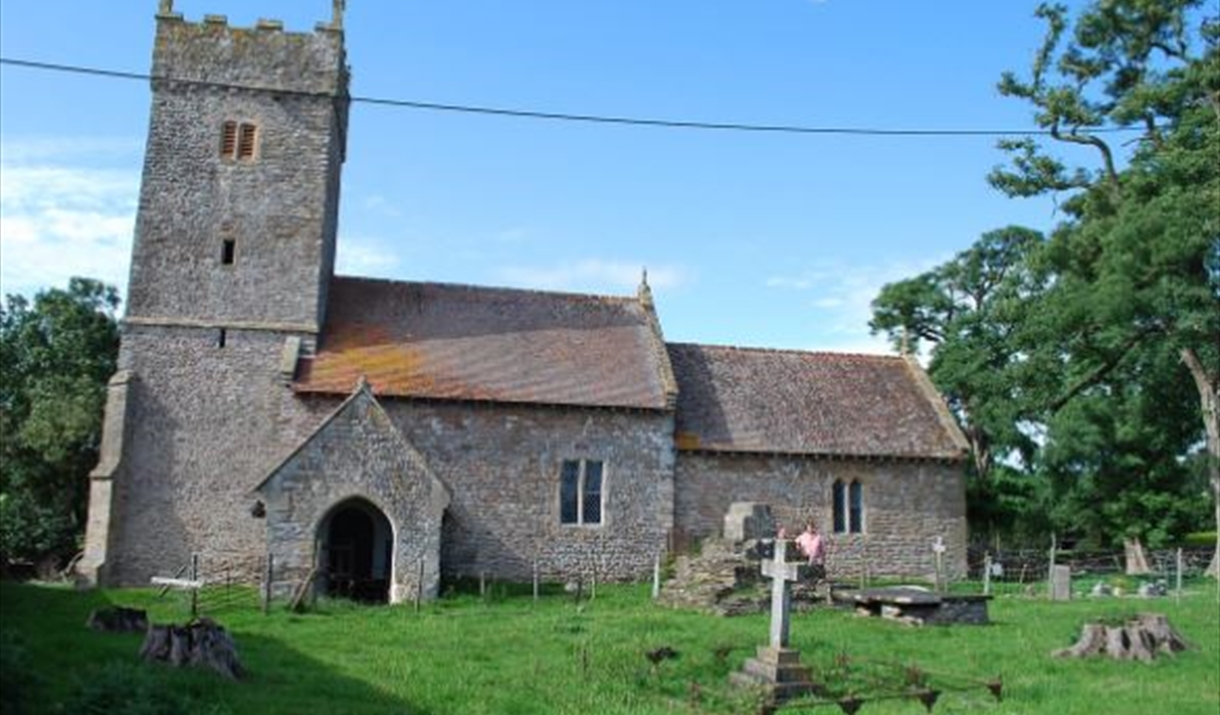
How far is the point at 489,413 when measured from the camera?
30.4 m

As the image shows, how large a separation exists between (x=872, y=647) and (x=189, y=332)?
67.7ft

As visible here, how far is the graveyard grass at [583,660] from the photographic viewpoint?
13688mm

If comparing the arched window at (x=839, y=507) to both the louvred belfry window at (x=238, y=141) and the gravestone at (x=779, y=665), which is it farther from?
the louvred belfry window at (x=238, y=141)

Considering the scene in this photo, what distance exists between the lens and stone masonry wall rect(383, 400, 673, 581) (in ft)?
97.9

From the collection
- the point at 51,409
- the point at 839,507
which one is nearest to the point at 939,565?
the point at 839,507

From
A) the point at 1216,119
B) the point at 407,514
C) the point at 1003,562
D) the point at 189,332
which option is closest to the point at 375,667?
the point at 407,514

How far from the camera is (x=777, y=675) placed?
14.7m

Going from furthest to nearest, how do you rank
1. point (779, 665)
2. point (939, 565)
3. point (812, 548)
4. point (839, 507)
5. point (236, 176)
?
1. point (839, 507)
2. point (236, 176)
3. point (939, 565)
4. point (812, 548)
5. point (779, 665)

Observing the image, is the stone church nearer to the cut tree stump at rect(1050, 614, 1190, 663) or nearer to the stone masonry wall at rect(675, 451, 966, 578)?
the stone masonry wall at rect(675, 451, 966, 578)

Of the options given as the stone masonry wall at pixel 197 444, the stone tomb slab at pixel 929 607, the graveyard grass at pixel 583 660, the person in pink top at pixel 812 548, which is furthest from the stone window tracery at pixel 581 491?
the stone tomb slab at pixel 929 607

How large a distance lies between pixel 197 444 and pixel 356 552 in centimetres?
522

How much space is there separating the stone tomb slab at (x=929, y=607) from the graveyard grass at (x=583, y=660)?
1.59 feet

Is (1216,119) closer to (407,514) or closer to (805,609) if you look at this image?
(805,609)

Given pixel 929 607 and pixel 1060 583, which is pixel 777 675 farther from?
pixel 1060 583
